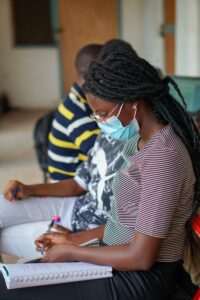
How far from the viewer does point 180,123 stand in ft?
5.08

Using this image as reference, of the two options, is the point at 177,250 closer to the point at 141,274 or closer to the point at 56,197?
the point at 141,274

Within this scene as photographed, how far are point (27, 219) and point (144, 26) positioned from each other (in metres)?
4.90

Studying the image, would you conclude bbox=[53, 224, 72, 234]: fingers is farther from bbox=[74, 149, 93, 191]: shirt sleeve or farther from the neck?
the neck

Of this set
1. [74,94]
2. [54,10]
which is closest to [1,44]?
[54,10]

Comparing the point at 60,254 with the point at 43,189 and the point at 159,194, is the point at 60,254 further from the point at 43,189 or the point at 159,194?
the point at 43,189

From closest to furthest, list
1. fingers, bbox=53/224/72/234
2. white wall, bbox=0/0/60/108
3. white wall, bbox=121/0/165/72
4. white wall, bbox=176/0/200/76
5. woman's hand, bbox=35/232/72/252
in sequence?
woman's hand, bbox=35/232/72/252 → fingers, bbox=53/224/72/234 → white wall, bbox=176/0/200/76 → white wall, bbox=121/0/165/72 → white wall, bbox=0/0/60/108

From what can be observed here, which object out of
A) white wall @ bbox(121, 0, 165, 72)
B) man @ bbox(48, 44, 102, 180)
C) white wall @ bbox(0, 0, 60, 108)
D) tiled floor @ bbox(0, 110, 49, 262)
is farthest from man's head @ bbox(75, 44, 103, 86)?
white wall @ bbox(0, 0, 60, 108)

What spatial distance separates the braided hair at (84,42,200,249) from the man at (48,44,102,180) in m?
0.79

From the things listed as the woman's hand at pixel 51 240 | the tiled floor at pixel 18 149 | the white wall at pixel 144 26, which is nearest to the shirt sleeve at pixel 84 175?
the woman's hand at pixel 51 240

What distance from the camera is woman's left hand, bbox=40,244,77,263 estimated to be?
5.15 feet

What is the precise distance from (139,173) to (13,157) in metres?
3.59

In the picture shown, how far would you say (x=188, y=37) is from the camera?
4.40 meters

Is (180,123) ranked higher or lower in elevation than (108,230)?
higher

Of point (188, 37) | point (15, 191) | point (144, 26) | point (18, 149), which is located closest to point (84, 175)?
point (15, 191)
